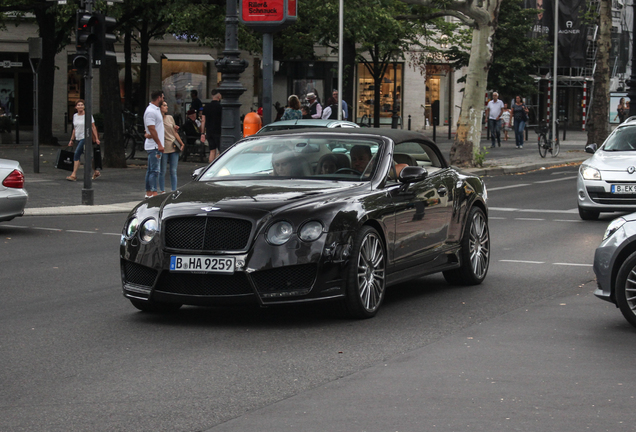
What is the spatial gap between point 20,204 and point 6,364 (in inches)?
318

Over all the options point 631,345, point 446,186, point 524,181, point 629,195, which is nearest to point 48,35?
point 524,181

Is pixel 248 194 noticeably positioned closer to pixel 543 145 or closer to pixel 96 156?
pixel 96 156

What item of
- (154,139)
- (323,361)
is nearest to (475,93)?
(154,139)

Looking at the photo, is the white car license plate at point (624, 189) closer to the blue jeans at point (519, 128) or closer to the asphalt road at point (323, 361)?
the asphalt road at point (323, 361)

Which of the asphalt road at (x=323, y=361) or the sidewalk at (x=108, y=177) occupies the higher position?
the sidewalk at (x=108, y=177)

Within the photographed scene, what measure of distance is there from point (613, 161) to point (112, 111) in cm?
1397

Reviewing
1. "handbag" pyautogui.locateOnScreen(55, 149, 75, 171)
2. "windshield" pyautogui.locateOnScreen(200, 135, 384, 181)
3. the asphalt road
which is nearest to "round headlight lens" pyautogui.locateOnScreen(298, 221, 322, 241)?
the asphalt road

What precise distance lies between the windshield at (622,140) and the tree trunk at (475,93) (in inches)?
447

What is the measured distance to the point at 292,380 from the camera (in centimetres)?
593

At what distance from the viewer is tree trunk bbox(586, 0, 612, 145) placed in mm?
36719

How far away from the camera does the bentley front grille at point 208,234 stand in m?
7.34

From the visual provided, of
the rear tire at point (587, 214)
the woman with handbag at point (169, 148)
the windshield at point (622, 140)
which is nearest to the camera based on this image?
the rear tire at point (587, 214)

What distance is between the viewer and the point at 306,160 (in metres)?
8.59

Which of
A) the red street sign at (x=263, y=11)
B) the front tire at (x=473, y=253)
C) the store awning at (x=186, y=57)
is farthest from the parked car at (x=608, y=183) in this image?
the store awning at (x=186, y=57)
